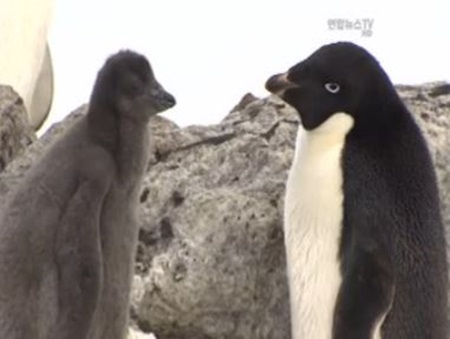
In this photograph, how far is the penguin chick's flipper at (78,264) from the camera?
5.20 ft

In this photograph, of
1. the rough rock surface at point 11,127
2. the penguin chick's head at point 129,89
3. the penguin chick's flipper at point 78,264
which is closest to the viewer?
the penguin chick's flipper at point 78,264

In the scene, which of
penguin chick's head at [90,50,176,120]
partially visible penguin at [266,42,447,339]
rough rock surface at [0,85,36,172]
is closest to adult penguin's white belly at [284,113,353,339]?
partially visible penguin at [266,42,447,339]

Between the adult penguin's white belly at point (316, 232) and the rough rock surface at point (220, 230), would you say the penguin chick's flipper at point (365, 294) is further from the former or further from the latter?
the rough rock surface at point (220, 230)

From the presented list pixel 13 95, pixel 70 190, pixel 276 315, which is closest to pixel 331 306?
pixel 276 315

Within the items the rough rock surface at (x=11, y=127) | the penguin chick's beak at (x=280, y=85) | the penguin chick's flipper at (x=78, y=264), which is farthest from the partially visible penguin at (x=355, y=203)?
the rough rock surface at (x=11, y=127)

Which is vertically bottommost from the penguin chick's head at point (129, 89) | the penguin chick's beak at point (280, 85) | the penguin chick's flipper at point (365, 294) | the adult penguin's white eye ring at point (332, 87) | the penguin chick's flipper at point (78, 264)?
the penguin chick's flipper at point (365, 294)

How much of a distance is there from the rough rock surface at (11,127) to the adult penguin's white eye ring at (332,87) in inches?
20.5

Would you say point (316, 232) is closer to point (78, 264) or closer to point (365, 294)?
point (365, 294)

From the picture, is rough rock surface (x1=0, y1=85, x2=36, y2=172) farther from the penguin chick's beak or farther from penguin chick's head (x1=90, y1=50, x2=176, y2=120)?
the penguin chick's beak

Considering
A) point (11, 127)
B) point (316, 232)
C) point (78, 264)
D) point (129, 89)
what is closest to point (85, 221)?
point (78, 264)

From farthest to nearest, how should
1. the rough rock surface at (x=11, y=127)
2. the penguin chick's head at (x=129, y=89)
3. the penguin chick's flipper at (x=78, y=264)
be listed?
1. the rough rock surface at (x=11, y=127)
2. the penguin chick's head at (x=129, y=89)
3. the penguin chick's flipper at (x=78, y=264)

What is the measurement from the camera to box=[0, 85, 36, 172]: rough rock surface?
2033mm

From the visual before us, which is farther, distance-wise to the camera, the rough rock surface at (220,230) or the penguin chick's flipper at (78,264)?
the rough rock surface at (220,230)

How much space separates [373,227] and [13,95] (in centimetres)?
64
